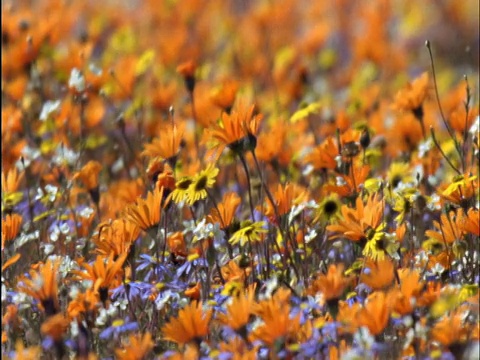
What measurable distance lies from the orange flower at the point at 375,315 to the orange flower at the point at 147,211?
2.43 ft

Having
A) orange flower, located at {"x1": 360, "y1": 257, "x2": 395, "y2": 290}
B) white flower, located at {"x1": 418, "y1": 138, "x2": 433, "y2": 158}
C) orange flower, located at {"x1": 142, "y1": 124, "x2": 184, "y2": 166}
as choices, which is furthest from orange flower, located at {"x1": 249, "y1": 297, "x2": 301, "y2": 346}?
white flower, located at {"x1": 418, "y1": 138, "x2": 433, "y2": 158}

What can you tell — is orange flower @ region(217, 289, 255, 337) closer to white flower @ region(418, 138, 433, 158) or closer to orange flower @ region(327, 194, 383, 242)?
orange flower @ region(327, 194, 383, 242)

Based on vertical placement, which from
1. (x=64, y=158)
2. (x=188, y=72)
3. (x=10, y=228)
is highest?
(x=188, y=72)

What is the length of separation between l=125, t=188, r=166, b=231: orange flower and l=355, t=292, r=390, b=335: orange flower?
2.43 ft

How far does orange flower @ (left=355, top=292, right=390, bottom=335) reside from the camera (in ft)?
7.66

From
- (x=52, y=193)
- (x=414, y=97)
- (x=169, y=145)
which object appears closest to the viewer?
(x=169, y=145)

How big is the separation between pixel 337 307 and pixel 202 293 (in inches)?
19.7

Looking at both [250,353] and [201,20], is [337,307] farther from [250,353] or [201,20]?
[201,20]

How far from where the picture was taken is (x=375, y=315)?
7.67 feet

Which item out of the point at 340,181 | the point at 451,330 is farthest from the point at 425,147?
the point at 451,330

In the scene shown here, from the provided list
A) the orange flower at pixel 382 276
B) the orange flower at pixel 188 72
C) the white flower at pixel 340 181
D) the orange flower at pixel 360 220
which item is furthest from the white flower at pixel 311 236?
the orange flower at pixel 188 72

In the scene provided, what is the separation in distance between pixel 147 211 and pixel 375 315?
31.7 inches

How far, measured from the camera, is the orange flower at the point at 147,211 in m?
2.88

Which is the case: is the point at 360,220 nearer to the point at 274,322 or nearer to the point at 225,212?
the point at 225,212
